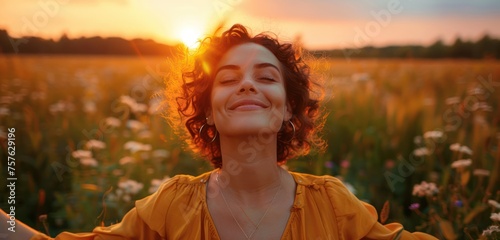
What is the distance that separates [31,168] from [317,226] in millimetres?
2523

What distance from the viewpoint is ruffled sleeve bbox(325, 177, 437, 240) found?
85.7 inches

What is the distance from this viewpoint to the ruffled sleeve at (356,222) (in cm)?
218

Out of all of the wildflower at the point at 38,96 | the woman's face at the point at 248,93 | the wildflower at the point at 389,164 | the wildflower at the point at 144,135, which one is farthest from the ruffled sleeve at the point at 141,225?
the wildflower at the point at 38,96

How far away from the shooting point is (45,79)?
7.13m

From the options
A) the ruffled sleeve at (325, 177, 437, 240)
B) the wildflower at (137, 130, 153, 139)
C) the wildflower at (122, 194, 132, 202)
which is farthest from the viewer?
the wildflower at (137, 130, 153, 139)

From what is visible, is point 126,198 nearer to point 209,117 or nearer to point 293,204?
point 209,117

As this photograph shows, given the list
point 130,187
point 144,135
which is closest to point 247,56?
point 130,187

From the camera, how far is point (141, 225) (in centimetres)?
226

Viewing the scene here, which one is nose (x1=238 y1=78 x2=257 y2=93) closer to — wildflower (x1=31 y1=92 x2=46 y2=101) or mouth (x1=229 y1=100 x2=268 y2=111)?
mouth (x1=229 y1=100 x2=268 y2=111)

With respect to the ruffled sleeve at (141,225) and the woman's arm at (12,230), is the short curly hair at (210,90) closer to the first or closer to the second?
the ruffled sleeve at (141,225)

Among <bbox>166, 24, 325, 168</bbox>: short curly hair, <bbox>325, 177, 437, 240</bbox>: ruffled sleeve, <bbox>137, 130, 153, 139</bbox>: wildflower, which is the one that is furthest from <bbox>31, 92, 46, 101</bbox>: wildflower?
<bbox>325, 177, 437, 240</bbox>: ruffled sleeve

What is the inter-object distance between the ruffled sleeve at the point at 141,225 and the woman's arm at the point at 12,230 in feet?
0.37

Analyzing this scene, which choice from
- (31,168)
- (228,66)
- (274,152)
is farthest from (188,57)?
(31,168)

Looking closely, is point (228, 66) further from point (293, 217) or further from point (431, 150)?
point (431, 150)
